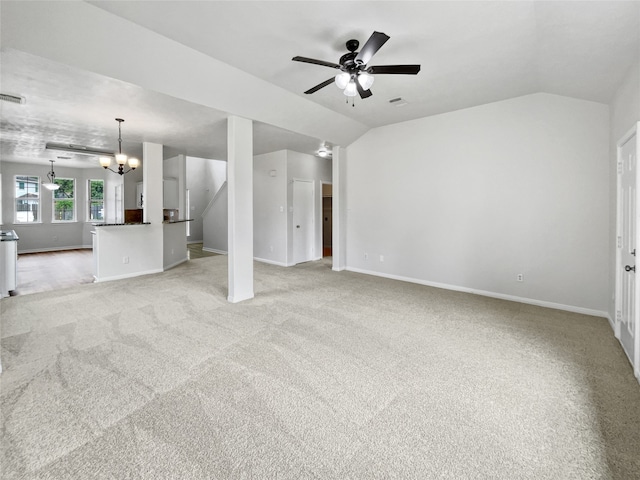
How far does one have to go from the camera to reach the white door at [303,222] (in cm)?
731

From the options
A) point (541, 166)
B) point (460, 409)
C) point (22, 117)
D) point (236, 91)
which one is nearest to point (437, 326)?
point (460, 409)

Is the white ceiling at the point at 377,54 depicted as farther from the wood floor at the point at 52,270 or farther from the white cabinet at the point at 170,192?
the white cabinet at the point at 170,192

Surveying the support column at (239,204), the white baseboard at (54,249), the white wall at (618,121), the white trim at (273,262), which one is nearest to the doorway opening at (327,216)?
the white trim at (273,262)

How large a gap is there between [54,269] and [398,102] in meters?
8.13

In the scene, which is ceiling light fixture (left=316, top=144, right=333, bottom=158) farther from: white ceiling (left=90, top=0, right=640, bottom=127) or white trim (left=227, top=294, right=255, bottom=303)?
white trim (left=227, top=294, right=255, bottom=303)

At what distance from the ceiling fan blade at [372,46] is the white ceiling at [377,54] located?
0.33 meters

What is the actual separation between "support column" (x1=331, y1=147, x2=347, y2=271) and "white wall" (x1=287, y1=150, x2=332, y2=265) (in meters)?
1.15

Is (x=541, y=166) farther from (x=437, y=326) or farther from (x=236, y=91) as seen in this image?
(x=236, y=91)

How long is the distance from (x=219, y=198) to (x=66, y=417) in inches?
305

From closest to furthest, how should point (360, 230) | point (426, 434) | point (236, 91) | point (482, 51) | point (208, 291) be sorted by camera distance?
1. point (426, 434)
2. point (482, 51)
3. point (236, 91)
4. point (208, 291)
5. point (360, 230)

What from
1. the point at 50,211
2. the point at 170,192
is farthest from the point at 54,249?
the point at 170,192

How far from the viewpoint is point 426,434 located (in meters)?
1.77

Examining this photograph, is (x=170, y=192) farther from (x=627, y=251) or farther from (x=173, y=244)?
(x=627, y=251)

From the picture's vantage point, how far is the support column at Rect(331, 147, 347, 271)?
645 centimetres
